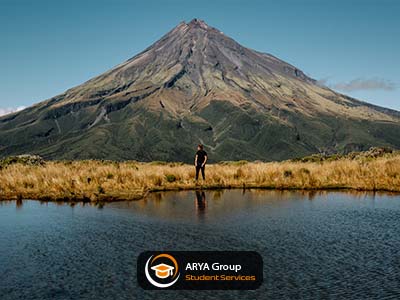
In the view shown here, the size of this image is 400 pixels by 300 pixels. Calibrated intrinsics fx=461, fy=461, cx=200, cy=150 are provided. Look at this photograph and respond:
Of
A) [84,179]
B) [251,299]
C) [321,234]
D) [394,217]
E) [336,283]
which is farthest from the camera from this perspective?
[84,179]

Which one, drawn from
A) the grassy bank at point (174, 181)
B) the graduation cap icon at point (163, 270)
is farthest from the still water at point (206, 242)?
the grassy bank at point (174, 181)

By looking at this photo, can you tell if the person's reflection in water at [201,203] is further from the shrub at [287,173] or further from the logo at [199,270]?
the shrub at [287,173]

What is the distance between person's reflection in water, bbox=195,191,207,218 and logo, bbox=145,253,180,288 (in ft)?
23.9

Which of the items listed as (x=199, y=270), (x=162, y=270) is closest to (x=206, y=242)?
(x=199, y=270)

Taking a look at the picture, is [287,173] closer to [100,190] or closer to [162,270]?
[100,190]

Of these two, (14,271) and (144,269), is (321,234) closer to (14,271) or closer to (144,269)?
(144,269)

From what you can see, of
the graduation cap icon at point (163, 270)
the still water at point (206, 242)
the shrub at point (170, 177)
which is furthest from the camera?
the shrub at point (170, 177)

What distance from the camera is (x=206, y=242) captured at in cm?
1354

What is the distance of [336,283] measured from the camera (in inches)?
398

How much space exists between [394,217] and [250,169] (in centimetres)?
1705

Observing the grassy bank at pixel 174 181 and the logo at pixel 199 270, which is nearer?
the logo at pixel 199 270

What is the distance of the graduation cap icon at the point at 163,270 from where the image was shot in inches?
403

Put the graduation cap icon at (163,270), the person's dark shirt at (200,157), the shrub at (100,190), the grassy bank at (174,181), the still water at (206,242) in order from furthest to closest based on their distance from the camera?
the person's dark shirt at (200,157)
the grassy bank at (174,181)
the shrub at (100,190)
the graduation cap icon at (163,270)
the still water at (206,242)

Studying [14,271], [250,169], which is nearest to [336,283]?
[14,271]
